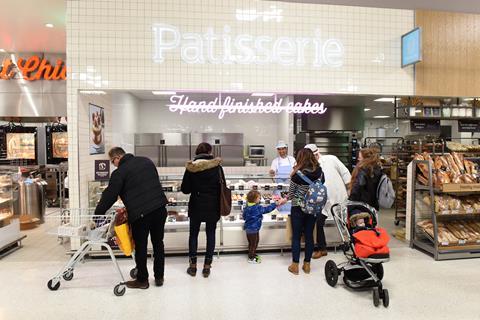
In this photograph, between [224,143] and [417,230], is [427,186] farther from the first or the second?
[224,143]

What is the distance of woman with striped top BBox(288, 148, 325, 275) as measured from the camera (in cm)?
416

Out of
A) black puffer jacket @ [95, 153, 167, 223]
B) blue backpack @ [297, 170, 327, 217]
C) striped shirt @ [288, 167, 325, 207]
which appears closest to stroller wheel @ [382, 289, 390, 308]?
blue backpack @ [297, 170, 327, 217]

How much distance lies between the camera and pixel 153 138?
7.50 meters

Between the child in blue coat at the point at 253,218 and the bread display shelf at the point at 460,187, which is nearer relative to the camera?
the child in blue coat at the point at 253,218

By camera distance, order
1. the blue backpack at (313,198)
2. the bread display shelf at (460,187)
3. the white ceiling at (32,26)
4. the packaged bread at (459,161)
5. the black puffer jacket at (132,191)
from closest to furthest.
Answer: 1. the black puffer jacket at (132,191)
2. the blue backpack at (313,198)
3. the bread display shelf at (460,187)
4. the packaged bread at (459,161)
5. the white ceiling at (32,26)

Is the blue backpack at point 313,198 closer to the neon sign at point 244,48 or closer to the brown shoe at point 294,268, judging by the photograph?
the brown shoe at point 294,268

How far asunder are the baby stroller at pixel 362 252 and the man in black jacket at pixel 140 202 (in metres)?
2.01

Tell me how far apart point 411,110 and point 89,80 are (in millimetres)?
5372

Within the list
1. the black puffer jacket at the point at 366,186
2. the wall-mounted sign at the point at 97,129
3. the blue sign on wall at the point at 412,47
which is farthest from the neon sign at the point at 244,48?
the black puffer jacket at the point at 366,186

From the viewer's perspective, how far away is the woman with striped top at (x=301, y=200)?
416cm

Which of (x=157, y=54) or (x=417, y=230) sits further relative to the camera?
(x=417, y=230)

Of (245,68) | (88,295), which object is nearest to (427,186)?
(245,68)

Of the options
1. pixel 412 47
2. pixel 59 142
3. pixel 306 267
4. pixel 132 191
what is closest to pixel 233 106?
pixel 132 191

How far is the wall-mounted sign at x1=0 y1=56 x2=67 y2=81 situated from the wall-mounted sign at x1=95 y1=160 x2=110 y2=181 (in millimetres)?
5070
